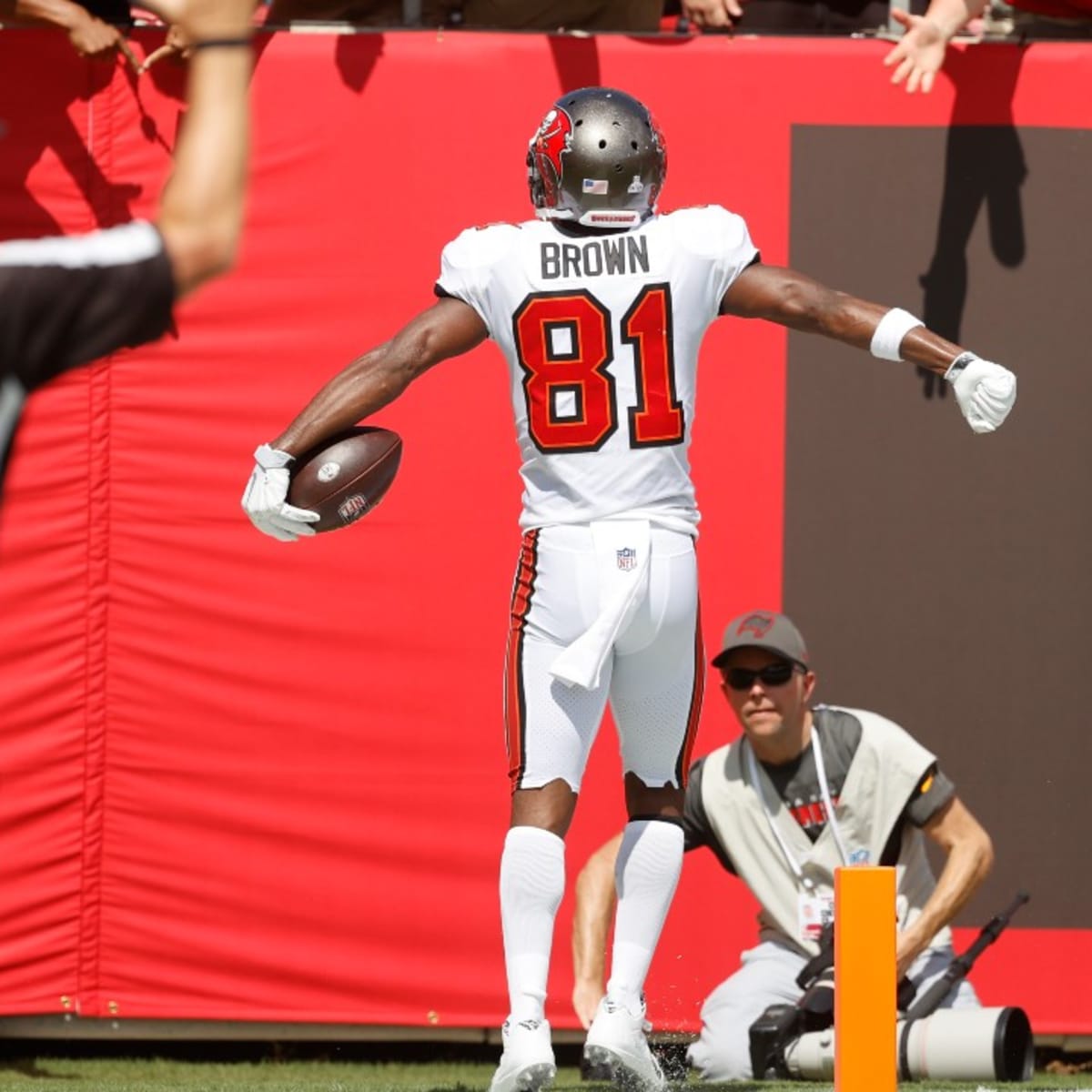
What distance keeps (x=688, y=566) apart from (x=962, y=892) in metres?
1.42

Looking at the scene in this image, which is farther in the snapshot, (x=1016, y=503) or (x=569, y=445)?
(x=1016, y=503)

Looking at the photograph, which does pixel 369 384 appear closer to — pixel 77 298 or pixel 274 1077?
pixel 77 298

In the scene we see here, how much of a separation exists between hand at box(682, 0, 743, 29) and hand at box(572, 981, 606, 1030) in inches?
102

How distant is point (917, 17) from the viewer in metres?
5.53

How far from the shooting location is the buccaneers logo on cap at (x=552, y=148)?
13.9 feet

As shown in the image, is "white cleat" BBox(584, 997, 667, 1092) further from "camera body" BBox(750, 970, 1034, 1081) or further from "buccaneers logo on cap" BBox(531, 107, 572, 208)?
"buccaneers logo on cap" BBox(531, 107, 572, 208)

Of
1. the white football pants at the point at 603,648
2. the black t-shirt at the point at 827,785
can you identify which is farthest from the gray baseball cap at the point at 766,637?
the white football pants at the point at 603,648

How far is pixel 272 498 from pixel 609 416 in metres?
0.66

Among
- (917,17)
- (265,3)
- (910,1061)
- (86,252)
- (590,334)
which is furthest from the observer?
(265,3)

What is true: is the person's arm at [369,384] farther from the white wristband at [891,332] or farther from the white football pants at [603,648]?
the white wristband at [891,332]

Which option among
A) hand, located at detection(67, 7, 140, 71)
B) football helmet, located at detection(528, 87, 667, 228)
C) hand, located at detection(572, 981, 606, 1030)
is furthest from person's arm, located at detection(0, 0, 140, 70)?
hand, located at detection(572, 981, 606, 1030)

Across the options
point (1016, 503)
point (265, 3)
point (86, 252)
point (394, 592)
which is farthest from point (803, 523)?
point (86, 252)

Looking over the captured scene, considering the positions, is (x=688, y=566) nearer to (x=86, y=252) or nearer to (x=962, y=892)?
(x=962, y=892)

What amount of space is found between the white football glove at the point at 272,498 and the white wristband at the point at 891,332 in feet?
3.69
